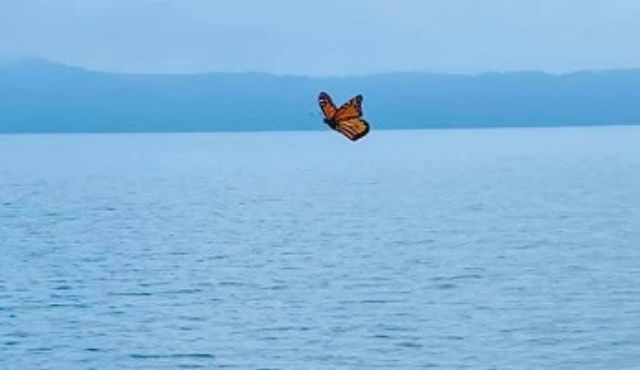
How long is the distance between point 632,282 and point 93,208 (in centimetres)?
5050

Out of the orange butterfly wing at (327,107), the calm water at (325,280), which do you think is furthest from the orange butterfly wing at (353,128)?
the calm water at (325,280)

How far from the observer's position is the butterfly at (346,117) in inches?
304

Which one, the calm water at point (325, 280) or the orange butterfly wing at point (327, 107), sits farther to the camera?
the calm water at point (325, 280)

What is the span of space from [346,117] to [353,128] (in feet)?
0.54

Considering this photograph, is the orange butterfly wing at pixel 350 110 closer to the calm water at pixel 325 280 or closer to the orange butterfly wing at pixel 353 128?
the orange butterfly wing at pixel 353 128

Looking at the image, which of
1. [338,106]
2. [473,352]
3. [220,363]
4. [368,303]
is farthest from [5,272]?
[338,106]

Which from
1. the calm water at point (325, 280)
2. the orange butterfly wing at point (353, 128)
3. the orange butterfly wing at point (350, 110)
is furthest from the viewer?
the calm water at point (325, 280)

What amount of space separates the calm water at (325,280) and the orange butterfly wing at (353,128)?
24.0 meters

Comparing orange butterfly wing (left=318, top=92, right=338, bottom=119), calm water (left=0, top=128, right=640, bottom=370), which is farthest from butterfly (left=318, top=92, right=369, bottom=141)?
calm water (left=0, top=128, right=640, bottom=370)

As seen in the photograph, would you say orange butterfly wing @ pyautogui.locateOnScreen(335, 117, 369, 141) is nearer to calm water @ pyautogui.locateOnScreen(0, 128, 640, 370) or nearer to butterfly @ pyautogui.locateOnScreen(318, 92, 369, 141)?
butterfly @ pyautogui.locateOnScreen(318, 92, 369, 141)

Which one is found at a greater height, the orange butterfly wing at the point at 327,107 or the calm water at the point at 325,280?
the calm water at the point at 325,280

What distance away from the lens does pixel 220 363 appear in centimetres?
3206

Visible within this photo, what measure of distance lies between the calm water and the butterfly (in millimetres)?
23807

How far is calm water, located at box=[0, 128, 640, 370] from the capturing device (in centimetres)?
3350
